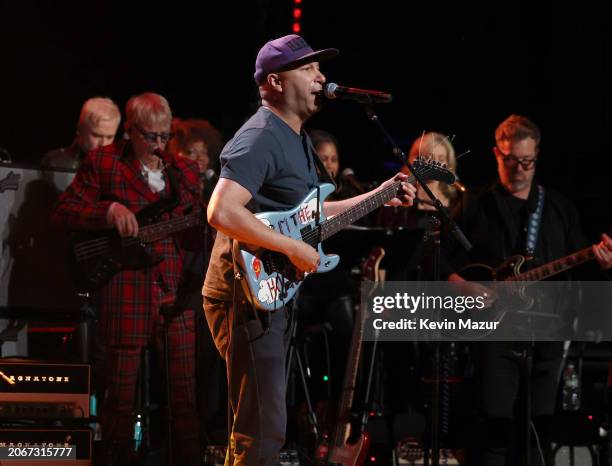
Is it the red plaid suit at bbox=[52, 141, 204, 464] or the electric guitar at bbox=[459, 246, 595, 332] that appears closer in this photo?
the red plaid suit at bbox=[52, 141, 204, 464]

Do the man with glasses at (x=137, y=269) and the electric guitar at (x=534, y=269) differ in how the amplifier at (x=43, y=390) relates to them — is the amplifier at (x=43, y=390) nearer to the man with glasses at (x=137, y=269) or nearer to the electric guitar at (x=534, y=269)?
the man with glasses at (x=137, y=269)

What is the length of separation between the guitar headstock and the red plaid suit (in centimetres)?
151

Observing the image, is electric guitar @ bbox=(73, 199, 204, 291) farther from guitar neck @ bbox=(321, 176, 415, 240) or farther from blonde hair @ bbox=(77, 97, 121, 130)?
guitar neck @ bbox=(321, 176, 415, 240)

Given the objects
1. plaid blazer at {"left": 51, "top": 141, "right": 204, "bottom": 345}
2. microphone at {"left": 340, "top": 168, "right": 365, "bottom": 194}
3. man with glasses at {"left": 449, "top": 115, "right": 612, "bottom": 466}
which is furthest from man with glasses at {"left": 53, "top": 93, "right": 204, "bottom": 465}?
man with glasses at {"left": 449, "top": 115, "right": 612, "bottom": 466}

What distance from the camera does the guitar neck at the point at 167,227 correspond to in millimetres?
5504

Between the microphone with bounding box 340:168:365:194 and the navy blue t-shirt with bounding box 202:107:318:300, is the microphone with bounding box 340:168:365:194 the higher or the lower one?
the higher one

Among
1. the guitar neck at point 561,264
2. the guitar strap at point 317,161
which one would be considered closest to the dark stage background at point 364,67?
the guitar neck at point 561,264

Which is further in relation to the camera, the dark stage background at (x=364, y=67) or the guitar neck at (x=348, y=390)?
the dark stage background at (x=364, y=67)

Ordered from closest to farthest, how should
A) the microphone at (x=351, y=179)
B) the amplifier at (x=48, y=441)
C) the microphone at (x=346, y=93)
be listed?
the microphone at (x=346, y=93), the amplifier at (x=48, y=441), the microphone at (x=351, y=179)

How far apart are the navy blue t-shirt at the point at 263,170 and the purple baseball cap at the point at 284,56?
0.19m

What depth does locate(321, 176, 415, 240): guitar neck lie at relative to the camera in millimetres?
4508

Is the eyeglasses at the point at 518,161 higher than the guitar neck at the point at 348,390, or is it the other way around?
the eyeglasses at the point at 518,161

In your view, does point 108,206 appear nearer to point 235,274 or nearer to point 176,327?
point 176,327

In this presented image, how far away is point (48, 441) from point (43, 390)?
0.28 metres
